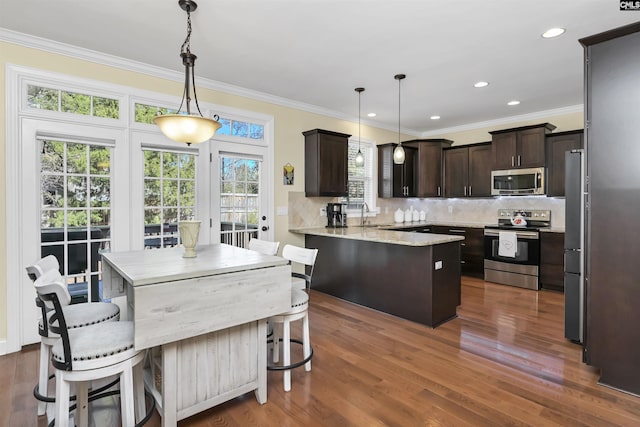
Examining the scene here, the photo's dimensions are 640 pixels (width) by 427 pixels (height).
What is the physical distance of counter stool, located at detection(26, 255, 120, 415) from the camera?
1.82 metres

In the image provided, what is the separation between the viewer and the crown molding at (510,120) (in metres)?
4.97

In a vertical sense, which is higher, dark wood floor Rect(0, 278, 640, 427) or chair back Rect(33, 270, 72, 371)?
chair back Rect(33, 270, 72, 371)

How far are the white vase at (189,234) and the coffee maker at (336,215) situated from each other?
3106 millimetres

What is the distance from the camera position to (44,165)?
303 cm

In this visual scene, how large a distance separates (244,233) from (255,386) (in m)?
2.48

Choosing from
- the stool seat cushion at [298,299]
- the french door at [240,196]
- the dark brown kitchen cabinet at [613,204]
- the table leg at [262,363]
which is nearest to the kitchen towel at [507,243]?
the dark brown kitchen cabinet at [613,204]

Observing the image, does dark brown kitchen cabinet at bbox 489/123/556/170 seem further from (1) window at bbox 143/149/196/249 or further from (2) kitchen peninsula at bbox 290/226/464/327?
(1) window at bbox 143/149/196/249

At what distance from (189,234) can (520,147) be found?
5.06 m

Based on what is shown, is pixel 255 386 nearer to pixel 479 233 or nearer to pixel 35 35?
pixel 35 35

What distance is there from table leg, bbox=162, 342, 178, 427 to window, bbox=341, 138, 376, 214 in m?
4.16

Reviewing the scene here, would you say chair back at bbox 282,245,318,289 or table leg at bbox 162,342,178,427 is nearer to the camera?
table leg at bbox 162,342,178,427

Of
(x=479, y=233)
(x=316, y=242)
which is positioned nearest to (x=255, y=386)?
(x=316, y=242)

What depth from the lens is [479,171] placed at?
226 inches

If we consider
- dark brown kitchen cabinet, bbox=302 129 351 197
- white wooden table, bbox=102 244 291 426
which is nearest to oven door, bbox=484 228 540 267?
dark brown kitchen cabinet, bbox=302 129 351 197
